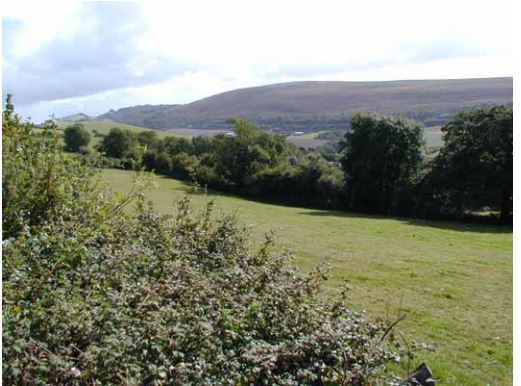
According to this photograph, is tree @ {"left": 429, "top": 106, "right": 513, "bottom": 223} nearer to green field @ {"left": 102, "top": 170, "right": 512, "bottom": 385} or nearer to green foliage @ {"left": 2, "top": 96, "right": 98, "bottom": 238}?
green field @ {"left": 102, "top": 170, "right": 512, "bottom": 385}

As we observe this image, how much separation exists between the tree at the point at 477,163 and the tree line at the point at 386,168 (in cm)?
6

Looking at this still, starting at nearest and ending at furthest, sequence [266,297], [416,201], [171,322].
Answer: [171,322] < [266,297] < [416,201]

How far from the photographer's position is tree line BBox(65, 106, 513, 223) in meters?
32.6

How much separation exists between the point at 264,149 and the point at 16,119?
4353cm

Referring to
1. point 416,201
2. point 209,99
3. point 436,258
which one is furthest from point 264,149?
point 209,99

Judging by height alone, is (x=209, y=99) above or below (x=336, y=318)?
above

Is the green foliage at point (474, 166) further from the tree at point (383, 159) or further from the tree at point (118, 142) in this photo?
the tree at point (118, 142)

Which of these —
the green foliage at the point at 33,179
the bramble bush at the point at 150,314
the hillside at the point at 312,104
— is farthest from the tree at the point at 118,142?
the bramble bush at the point at 150,314

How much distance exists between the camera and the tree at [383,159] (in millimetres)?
37719

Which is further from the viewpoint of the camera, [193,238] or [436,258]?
[436,258]

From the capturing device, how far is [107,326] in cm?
369

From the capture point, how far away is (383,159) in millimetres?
37938

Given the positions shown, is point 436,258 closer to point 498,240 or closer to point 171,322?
point 498,240

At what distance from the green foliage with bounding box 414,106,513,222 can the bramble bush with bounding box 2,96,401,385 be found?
29.6m
